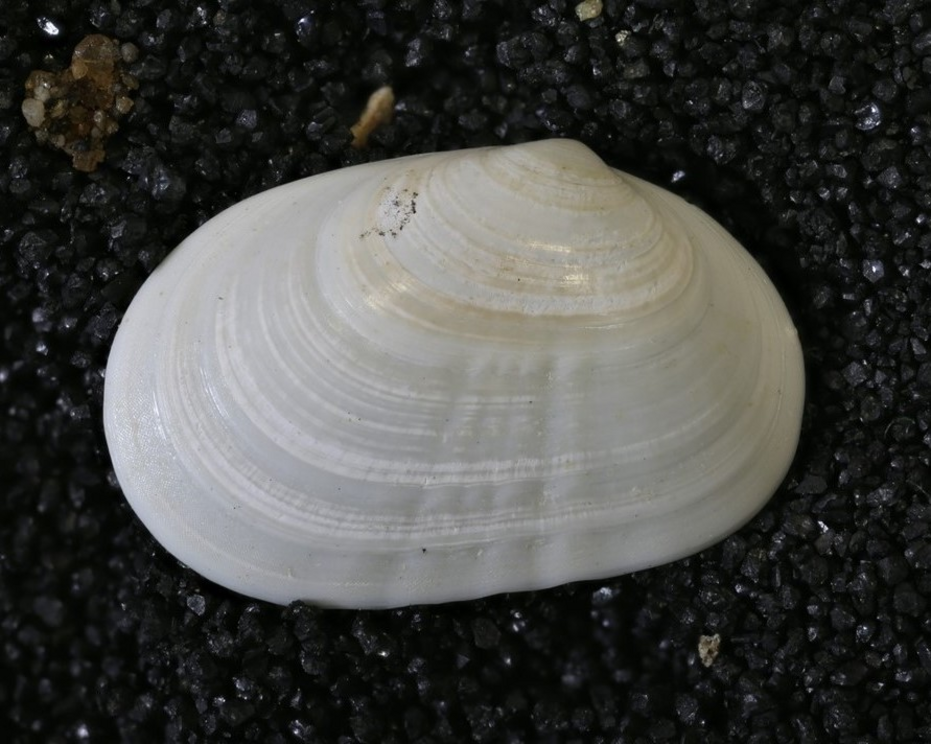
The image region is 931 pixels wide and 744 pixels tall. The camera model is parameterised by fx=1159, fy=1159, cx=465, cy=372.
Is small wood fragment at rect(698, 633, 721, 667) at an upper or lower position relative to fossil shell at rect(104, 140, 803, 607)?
lower

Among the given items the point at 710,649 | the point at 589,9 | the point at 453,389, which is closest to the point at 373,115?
the point at 589,9

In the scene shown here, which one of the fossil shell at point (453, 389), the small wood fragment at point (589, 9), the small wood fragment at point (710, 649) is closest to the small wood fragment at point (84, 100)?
the fossil shell at point (453, 389)

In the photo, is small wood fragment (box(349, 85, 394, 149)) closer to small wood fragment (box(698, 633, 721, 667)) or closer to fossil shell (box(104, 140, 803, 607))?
fossil shell (box(104, 140, 803, 607))

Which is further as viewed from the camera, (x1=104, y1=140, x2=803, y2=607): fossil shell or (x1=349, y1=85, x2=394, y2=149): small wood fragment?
(x1=349, y1=85, x2=394, y2=149): small wood fragment

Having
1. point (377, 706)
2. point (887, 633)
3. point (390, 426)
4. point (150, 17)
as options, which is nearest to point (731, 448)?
point (887, 633)

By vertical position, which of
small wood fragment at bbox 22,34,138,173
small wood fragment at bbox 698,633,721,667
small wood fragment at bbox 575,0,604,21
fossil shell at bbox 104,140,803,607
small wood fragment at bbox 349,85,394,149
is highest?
small wood fragment at bbox 575,0,604,21

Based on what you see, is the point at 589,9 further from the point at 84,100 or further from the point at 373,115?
the point at 84,100

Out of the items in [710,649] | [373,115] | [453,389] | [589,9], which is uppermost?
[589,9]

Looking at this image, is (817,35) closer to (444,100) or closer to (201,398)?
(444,100)

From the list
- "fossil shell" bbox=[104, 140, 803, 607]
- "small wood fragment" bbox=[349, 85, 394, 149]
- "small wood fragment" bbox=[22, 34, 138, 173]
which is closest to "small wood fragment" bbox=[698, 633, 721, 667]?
"fossil shell" bbox=[104, 140, 803, 607]
